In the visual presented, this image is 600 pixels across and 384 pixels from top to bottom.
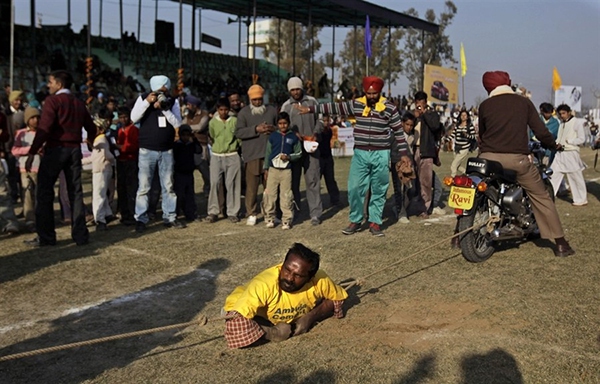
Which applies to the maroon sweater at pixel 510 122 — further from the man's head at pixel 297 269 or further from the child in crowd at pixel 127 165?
the child in crowd at pixel 127 165

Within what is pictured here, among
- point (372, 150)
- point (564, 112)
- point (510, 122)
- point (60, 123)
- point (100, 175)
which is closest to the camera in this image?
point (510, 122)

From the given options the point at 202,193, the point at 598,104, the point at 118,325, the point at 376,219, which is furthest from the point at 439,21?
the point at 118,325

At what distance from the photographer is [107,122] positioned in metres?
9.12

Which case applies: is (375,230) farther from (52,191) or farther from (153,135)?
(52,191)

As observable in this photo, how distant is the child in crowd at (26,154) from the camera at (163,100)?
5.46 feet

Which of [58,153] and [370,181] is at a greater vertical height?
[58,153]

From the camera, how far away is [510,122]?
650cm

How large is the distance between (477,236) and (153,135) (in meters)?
4.42

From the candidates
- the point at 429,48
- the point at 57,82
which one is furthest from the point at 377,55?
the point at 57,82

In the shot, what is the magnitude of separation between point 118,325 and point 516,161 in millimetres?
4198

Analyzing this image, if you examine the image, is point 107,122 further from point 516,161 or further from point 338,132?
point 338,132

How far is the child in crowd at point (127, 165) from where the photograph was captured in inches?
352

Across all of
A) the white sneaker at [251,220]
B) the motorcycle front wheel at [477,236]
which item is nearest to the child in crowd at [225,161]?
the white sneaker at [251,220]

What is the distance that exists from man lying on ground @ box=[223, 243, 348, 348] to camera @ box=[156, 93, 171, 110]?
4.45m
